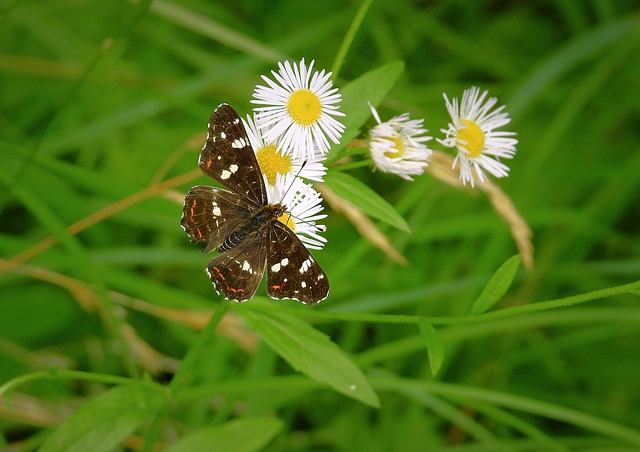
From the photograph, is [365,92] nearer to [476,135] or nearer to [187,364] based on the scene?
[476,135]

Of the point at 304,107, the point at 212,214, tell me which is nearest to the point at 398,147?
the point at 304,107

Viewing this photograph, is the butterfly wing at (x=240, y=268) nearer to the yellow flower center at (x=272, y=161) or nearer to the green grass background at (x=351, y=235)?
the yellow flower center at (x=272, y=161)

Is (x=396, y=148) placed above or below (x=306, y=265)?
above

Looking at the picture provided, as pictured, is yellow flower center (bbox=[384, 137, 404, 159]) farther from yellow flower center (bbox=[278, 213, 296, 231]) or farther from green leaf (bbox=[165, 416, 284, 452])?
green leaf (bbox=[165, 416, 284, 452])

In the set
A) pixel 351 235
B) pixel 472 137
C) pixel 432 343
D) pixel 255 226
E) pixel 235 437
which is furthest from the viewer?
pixel 351 235

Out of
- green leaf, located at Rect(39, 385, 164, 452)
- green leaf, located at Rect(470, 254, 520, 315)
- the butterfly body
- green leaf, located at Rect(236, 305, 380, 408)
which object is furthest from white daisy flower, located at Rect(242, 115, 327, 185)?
green leaf, located at Rect(39, 385, 164, 452)
